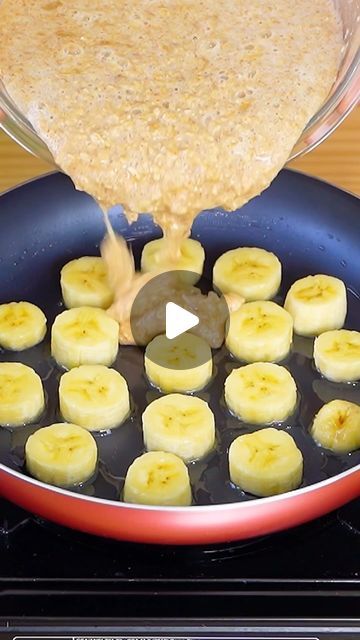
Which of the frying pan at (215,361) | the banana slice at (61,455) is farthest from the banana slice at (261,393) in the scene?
the banana slice at (61,455)

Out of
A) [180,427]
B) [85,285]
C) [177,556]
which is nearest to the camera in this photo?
[177,556]

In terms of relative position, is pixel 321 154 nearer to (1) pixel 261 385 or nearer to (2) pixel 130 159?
(1) pixel 261 385

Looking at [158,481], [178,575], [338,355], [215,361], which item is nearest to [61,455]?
[158,481]

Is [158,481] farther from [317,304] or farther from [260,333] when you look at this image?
[317,304]

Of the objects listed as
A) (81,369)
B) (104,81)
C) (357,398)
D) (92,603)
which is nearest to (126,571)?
(92,603)

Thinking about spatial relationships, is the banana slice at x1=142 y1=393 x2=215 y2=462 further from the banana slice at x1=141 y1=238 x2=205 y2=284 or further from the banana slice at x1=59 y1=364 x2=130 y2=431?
the banana slice at x1=141 y1=238 x2=205 y2=284

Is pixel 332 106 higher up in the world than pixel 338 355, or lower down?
higher up
